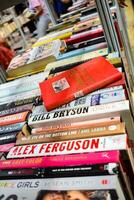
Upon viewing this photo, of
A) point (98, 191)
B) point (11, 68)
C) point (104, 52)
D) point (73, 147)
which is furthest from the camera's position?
point (11, 68)

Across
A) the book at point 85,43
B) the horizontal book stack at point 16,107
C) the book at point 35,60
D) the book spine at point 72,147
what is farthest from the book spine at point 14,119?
the book at point 85,43

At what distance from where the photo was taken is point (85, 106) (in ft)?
2.45

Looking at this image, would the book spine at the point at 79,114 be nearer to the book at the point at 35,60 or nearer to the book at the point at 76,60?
the book at the point at 76,60

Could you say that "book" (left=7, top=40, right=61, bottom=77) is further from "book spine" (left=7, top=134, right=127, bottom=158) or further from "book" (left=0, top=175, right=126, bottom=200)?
"book" (left=0, top=175, right=126, bottom=200)

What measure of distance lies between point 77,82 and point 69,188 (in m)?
0.41

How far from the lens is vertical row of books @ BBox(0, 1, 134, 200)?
1.77ft

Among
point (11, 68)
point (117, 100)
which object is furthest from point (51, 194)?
point (11, 68)

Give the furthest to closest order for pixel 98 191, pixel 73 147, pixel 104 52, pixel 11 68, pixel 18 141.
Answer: pixel 11 68, pixel 104 52, pixel 18 141, pixel 73 147, pixel 98 191

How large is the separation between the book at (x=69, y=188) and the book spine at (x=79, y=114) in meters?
0.20

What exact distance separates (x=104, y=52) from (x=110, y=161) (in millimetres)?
576

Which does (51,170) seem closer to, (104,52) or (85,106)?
(85,106)

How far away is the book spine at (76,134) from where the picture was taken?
2.06 feet

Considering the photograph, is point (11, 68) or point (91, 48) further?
point (11, 68)

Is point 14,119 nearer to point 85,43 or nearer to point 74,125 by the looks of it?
point 74,125
